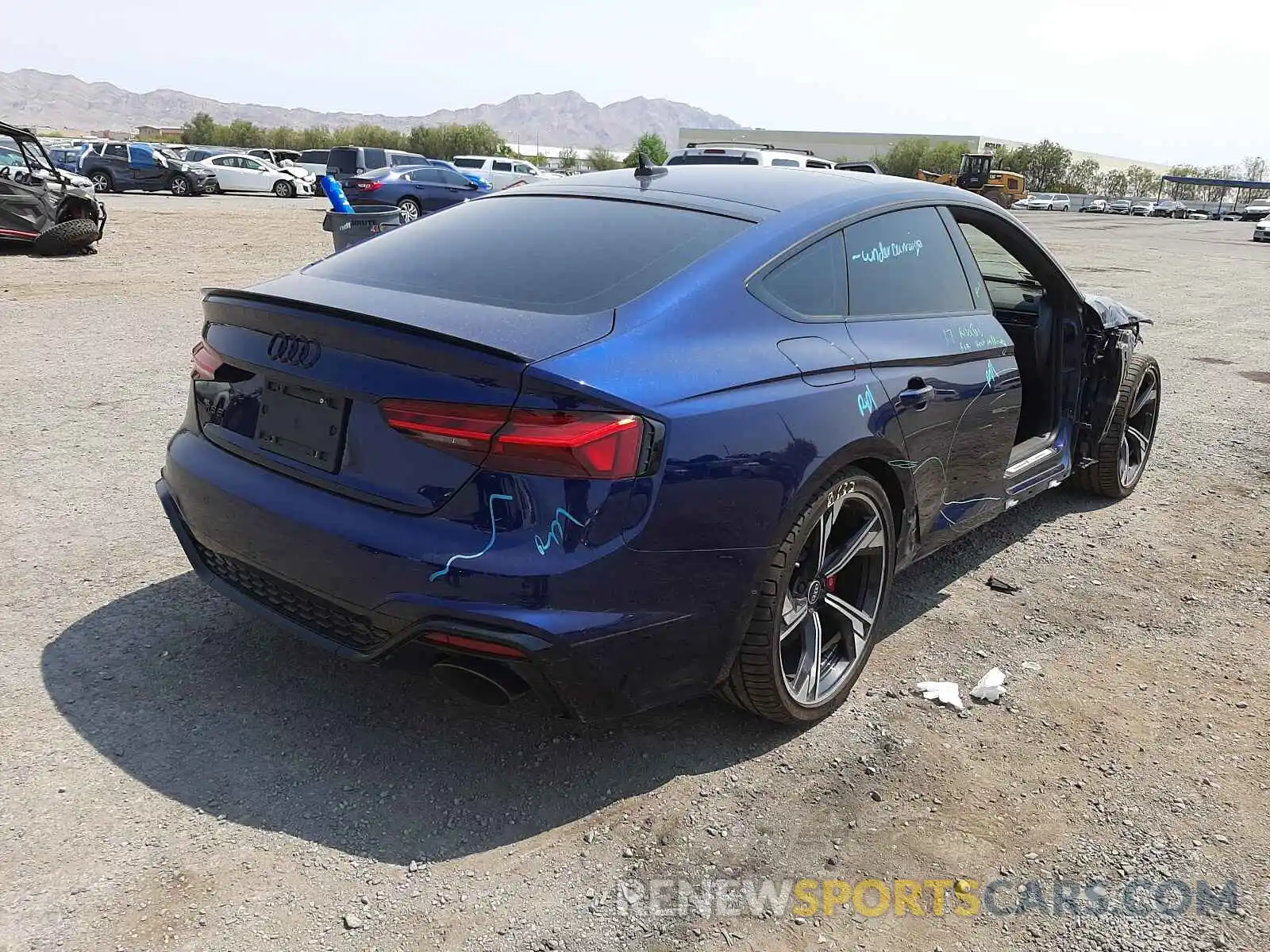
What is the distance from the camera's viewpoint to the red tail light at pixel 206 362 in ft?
9.80

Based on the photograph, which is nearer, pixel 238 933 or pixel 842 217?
pixel 238 933

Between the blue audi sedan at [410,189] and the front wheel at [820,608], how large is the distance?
1950 centimetres

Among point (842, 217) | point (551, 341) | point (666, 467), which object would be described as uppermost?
point (842, 217)

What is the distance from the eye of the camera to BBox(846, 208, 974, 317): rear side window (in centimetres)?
329

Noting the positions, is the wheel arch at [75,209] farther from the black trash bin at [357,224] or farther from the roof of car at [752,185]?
the roof of car at [752,185]

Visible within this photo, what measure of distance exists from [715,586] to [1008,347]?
1997 mm

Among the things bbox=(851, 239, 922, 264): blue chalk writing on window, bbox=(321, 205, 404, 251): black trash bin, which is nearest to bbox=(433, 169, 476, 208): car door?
bbox=(321, 205, 404, 251): black trash bin

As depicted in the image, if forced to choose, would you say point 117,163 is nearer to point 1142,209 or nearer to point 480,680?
point 480,680

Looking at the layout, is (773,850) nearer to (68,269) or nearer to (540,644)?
(540,644)

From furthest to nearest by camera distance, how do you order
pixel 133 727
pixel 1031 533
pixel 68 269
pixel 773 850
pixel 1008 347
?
pixel 68 269
pixel 1031 533
pixel 1008 347
pixel 133 727
pixel 773 850

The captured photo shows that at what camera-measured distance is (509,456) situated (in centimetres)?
232

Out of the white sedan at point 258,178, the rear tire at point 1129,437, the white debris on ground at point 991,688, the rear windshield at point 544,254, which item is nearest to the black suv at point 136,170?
the white sedan at point 258,178

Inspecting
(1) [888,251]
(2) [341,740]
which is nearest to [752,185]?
(1) [888,251]

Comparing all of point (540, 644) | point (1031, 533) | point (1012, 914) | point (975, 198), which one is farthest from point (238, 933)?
point (1031, 533)
